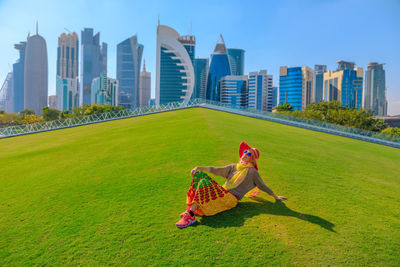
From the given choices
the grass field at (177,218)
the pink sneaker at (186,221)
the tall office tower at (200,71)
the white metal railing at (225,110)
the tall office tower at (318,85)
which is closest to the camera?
the grass field at (177,218)

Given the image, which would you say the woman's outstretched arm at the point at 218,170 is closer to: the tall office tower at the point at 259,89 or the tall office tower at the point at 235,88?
the tall office tower at the point at 259,89

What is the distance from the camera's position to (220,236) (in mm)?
5062

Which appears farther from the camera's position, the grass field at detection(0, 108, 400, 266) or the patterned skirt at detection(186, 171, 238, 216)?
the patterned skirt at detection(186, 171, 238, 216)

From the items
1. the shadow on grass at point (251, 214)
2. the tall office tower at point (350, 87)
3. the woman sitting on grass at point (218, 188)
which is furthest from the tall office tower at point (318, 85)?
the woman sitting on grass at point (218, 188)

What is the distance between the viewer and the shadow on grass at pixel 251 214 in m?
5.48

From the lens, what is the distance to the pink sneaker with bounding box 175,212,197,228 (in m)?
5.33

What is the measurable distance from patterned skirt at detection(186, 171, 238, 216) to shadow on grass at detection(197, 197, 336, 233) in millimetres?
191

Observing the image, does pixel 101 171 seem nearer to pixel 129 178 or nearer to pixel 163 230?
pixel 129 178

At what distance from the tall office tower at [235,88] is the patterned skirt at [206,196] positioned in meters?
150

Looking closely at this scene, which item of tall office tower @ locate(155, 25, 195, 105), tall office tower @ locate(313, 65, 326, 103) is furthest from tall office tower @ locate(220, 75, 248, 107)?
tall office tower @ locate(313, 65, 326, 103)

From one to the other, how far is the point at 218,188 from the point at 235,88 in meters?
153

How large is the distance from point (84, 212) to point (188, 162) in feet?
13.5

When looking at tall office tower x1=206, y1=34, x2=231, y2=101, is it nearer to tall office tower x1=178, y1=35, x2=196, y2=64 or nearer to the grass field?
tall office tower x1=178, y1=35, x2=196, y2=64

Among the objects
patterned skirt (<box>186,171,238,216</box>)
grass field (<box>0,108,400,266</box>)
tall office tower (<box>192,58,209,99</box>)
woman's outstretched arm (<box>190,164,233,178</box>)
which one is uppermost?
tall office tower (<box>192,58,209,99</box>)
